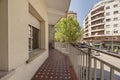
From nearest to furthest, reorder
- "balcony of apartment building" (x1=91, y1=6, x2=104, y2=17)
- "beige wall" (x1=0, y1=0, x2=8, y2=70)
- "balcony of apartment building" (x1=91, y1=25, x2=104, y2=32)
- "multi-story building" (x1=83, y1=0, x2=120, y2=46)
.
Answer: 1. "beige wall" (x1=0, y1=0, x2=8, y2=70)
2. "multi-story building" (x1=83, y1=0, x2=120, y2=46)
3. "balcony of apartment building" (x1=91, y1=25, x2=104, y2=32)
4. "balcony of apartment building" (x1=91, y1=6, x2=104, y2=17)

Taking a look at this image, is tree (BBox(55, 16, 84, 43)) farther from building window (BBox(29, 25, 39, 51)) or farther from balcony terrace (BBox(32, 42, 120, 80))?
balcony terrace (BBox(32, 42, 120, 80))

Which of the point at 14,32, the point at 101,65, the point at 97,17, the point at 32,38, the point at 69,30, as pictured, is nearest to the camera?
the point at 101,65

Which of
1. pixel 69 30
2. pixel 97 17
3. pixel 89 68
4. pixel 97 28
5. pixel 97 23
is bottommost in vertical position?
pixel 89 68

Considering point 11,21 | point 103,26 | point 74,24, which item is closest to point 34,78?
point 11,21

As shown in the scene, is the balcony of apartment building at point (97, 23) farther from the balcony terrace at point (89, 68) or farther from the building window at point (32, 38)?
the balcony terrace at point (89, 68)

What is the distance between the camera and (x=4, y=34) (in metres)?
2.44

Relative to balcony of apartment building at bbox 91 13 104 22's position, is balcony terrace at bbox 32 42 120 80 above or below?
below

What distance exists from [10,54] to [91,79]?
1393mm

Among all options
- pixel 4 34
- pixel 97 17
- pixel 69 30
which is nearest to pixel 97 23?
pixel 97 17

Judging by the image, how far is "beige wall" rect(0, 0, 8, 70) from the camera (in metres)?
2.43

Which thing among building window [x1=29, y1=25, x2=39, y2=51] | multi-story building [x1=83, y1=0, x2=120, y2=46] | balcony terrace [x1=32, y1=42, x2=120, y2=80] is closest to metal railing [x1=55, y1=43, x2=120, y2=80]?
balcony terrace [x1=32, y1=42, x2=120, y2=80]

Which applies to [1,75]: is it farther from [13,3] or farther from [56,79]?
[56,79]

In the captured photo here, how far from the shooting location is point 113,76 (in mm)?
1434

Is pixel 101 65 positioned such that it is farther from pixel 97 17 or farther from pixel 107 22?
pixel 97 17
